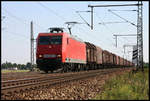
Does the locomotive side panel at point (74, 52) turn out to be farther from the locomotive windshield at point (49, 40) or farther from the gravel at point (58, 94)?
the gravel at point (58, 94)

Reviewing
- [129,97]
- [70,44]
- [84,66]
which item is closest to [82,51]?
[84,66]

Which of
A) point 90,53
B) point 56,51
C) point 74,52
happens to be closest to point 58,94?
point 56,51

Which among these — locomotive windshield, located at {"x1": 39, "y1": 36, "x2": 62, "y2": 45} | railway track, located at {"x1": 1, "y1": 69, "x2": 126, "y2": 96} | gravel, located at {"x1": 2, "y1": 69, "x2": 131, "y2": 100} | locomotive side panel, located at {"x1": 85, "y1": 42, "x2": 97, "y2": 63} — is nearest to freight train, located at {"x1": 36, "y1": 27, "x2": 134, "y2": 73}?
locomotive windshield, located at {"x1": 39, "y1": 36, "x2": 62, "y2": 45}

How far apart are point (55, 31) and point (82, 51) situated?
6211 millimetres

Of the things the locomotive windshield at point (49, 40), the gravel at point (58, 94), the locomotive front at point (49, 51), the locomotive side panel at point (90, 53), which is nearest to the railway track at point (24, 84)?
the gravel at point (58, 94)

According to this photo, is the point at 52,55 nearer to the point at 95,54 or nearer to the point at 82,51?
the point at 82,51

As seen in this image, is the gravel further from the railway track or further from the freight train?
the freight train

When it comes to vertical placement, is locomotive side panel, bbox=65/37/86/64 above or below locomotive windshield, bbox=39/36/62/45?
below

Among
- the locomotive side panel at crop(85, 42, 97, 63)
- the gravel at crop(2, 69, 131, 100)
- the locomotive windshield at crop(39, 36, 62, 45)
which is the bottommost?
the gravel at crop(2, 69, 131, 100)

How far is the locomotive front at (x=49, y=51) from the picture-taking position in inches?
1038

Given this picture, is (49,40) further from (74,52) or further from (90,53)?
(90,53)

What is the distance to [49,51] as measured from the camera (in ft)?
88.4

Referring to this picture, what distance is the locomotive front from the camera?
86.5ft

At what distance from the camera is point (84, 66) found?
37.3 metres
